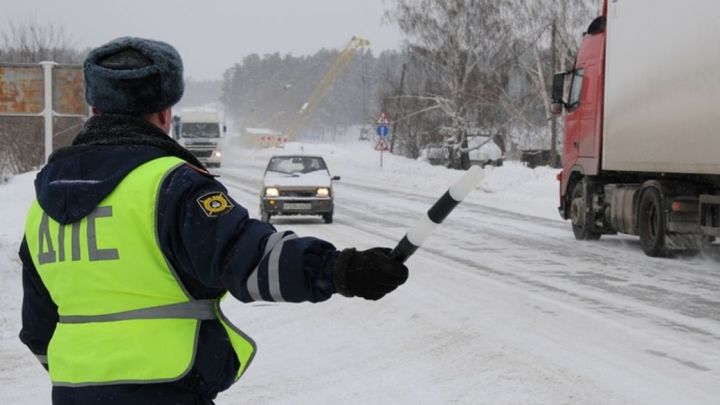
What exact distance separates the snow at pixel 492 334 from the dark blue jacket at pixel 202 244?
11.7 ft

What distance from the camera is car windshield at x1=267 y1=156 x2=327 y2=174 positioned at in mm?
20656

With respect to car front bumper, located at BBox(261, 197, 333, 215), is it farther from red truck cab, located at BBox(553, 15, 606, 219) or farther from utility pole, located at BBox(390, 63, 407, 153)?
utility pole, located at BBox(390, 63, 407, 153)

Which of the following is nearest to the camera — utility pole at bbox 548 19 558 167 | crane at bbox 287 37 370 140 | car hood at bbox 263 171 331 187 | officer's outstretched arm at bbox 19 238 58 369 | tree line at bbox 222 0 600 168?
officer's outstretched arm at bbox 19 238 58 369

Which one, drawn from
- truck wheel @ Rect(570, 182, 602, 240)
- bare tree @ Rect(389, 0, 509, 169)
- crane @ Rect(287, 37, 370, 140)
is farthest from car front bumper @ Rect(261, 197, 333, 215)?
crane @ Rect(287, 37, 370, 140)

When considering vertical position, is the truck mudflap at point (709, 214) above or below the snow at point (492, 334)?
above

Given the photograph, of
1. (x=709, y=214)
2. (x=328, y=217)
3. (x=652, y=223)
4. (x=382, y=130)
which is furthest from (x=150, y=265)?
(x=382, y=130)

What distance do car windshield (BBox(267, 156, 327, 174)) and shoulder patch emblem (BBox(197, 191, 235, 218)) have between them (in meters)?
18.3

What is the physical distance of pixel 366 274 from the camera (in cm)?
223

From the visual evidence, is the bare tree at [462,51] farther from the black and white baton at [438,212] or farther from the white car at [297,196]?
the black and white baton at [438,212]

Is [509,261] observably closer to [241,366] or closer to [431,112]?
[241,366]

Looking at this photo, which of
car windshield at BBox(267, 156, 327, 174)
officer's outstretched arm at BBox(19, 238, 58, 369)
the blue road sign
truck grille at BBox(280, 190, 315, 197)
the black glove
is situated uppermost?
the blue road sign

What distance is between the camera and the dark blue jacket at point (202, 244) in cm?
223

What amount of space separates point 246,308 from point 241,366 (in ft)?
23.2

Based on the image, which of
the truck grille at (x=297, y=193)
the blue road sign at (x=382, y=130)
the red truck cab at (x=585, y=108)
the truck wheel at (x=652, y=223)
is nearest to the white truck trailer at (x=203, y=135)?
the blue road sign at (x=382, y=130)
